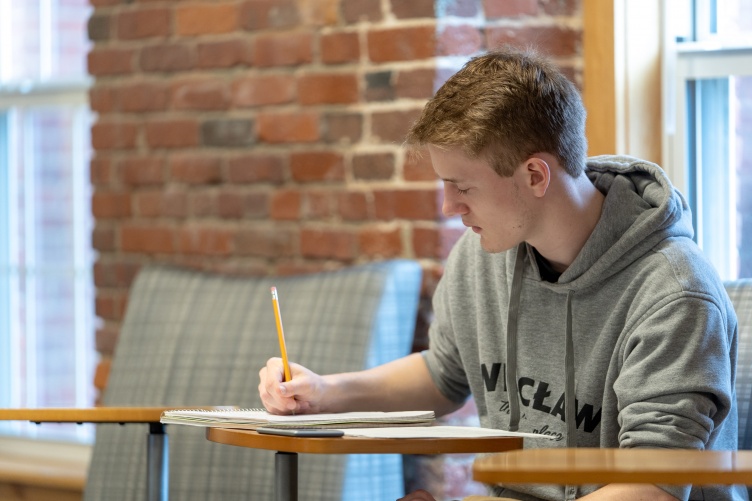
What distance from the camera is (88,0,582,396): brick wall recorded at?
268 centimetres

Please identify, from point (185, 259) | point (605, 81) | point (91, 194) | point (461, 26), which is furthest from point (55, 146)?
point (605, 81)

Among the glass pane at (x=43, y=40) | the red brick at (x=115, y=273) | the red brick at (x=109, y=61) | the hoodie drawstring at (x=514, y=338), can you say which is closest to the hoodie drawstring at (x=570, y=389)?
the hoodie drawstring at (x=514, y=338)

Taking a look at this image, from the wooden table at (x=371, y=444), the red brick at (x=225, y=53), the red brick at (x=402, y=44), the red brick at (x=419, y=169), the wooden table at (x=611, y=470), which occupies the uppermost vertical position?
the red brick at (x=225, y=53)

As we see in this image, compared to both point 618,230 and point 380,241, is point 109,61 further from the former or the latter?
point 618,230

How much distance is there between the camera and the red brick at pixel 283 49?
285 cm

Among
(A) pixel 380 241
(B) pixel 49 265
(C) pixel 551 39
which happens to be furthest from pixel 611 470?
(B) pixel 49 265

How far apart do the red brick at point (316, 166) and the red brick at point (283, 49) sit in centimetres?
22

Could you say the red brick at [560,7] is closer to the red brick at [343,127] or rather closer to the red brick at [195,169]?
the red brick at [343,127]

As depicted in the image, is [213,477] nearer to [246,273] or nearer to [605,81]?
[246,273]

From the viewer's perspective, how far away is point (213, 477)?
270 centimetres

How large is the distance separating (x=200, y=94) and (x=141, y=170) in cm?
29

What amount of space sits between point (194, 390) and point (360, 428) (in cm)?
108

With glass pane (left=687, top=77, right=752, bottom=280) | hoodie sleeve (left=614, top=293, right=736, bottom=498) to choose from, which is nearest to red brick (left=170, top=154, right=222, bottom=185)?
glass pane (left=687, top=77, right=752, bottom=280)

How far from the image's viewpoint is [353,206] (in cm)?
279
